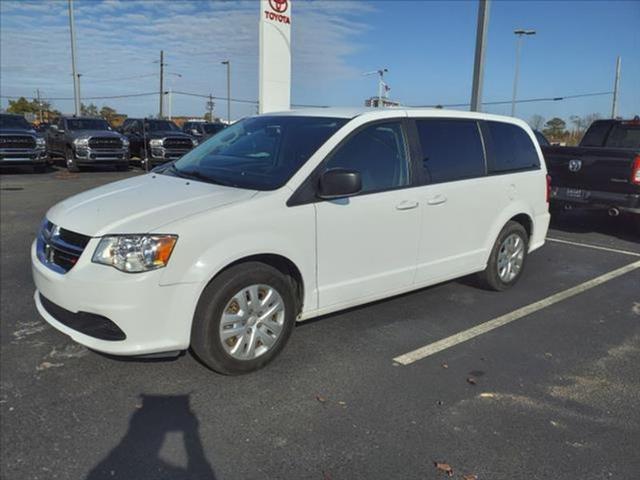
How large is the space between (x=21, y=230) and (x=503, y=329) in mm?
6996

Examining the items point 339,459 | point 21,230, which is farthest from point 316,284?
point 21,230

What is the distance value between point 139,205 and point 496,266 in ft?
11.8

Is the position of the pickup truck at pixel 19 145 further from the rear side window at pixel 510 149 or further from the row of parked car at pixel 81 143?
the rear side window at pixel 510 149

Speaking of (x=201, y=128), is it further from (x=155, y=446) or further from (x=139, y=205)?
(x=155, y=446)

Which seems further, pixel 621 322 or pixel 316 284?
pixel 621 322

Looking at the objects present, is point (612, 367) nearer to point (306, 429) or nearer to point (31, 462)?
point (306, 429)

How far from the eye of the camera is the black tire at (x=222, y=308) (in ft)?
11.3

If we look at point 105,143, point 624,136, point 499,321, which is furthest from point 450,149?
point 105,143

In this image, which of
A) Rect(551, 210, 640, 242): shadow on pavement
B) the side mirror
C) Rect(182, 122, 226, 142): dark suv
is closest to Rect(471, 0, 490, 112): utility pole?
Rect(551, 210, 640, 242): shadow on pavement

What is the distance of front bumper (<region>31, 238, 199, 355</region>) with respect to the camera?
3.23 meters

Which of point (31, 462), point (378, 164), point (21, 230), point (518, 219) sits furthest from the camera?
point (21, 230)

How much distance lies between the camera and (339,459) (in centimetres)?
286

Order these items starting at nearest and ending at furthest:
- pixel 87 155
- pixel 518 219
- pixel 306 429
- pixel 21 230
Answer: pixel 306 429
pixel 518 219
pixel 21 230
pixel 87 155

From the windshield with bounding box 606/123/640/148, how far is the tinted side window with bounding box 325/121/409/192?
24.5ft
